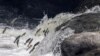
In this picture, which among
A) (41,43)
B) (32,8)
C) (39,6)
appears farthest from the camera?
(32,8)

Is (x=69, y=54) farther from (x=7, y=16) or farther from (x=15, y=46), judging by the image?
(x=7, y=16)

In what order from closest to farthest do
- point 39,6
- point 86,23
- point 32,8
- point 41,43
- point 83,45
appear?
1. point 83,45
2. point 86,23
3. point 41,43
4. point 39,6
5. point 32,8

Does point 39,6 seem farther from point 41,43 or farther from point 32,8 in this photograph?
point 41,43

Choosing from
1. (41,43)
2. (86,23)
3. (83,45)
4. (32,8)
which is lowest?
(83,45)

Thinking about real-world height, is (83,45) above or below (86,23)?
below

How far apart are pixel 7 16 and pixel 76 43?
17129mm

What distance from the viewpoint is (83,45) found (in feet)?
22.9

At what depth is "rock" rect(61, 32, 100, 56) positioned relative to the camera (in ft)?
22.4


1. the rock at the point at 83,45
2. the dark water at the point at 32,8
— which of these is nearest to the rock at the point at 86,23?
the rock at the point at 83,45

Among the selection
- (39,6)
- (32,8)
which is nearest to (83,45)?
(39,6)

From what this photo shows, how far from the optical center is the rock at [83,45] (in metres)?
6.83

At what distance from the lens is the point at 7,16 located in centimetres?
2381

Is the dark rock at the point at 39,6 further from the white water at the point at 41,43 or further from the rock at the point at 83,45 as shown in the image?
the rock at the point at 83,45

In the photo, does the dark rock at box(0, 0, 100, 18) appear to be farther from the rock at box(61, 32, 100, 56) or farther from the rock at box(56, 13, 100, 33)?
the rock at box(61, 32, 100, 56)
